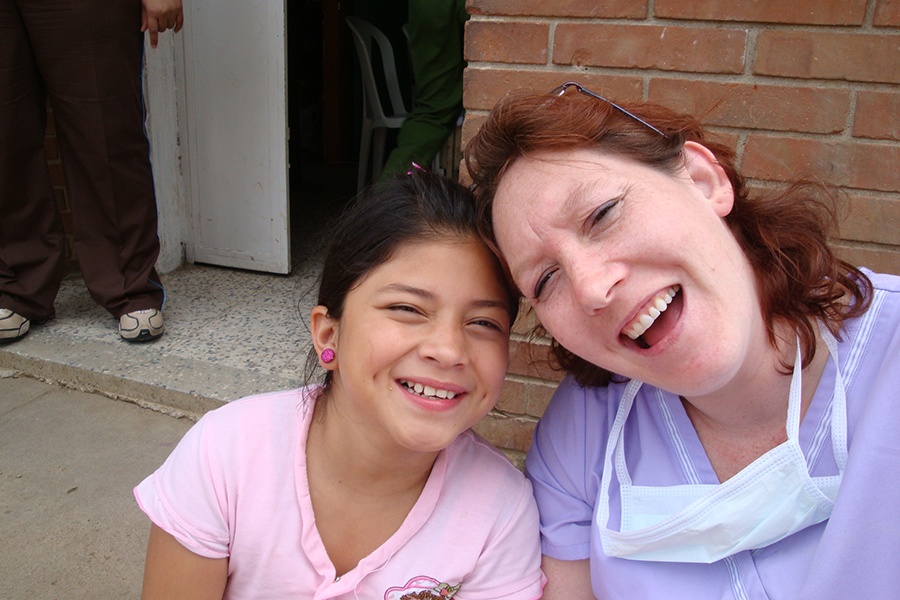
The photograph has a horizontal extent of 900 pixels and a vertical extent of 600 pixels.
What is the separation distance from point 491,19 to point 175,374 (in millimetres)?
1647

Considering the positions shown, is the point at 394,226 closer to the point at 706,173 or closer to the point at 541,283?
the point at 541,283

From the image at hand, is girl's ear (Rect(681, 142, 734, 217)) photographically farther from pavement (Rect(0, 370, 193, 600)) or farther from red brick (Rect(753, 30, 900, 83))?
pavement (Rect(0, 370, 193, 600))

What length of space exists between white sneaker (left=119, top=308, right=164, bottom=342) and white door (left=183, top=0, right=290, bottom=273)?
85 cm

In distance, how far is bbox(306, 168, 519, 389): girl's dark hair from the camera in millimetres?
1413

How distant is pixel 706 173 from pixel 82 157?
7.50ft

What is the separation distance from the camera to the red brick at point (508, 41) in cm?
203

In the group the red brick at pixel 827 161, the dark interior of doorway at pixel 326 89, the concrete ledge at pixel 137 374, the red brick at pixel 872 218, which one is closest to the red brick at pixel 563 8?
the red brick at pixel 827 161

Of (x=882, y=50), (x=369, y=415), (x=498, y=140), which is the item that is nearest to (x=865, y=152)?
(x=882, y=50)

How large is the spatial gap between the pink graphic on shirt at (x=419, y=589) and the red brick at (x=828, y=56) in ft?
4.66

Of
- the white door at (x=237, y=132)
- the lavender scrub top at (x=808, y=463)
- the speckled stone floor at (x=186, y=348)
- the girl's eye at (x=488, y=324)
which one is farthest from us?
the white door at (x=237, y=132)

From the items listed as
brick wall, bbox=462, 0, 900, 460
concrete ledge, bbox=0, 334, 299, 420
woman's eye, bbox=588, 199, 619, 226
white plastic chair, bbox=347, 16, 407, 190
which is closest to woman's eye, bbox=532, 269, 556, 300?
woman's eye, bbox=588, 199, 619, 226

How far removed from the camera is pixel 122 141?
109 inches

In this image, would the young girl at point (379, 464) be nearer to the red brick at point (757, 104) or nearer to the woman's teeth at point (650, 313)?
the woman's teeth at point (650, 313)

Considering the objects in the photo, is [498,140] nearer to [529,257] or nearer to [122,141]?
[529,257]
